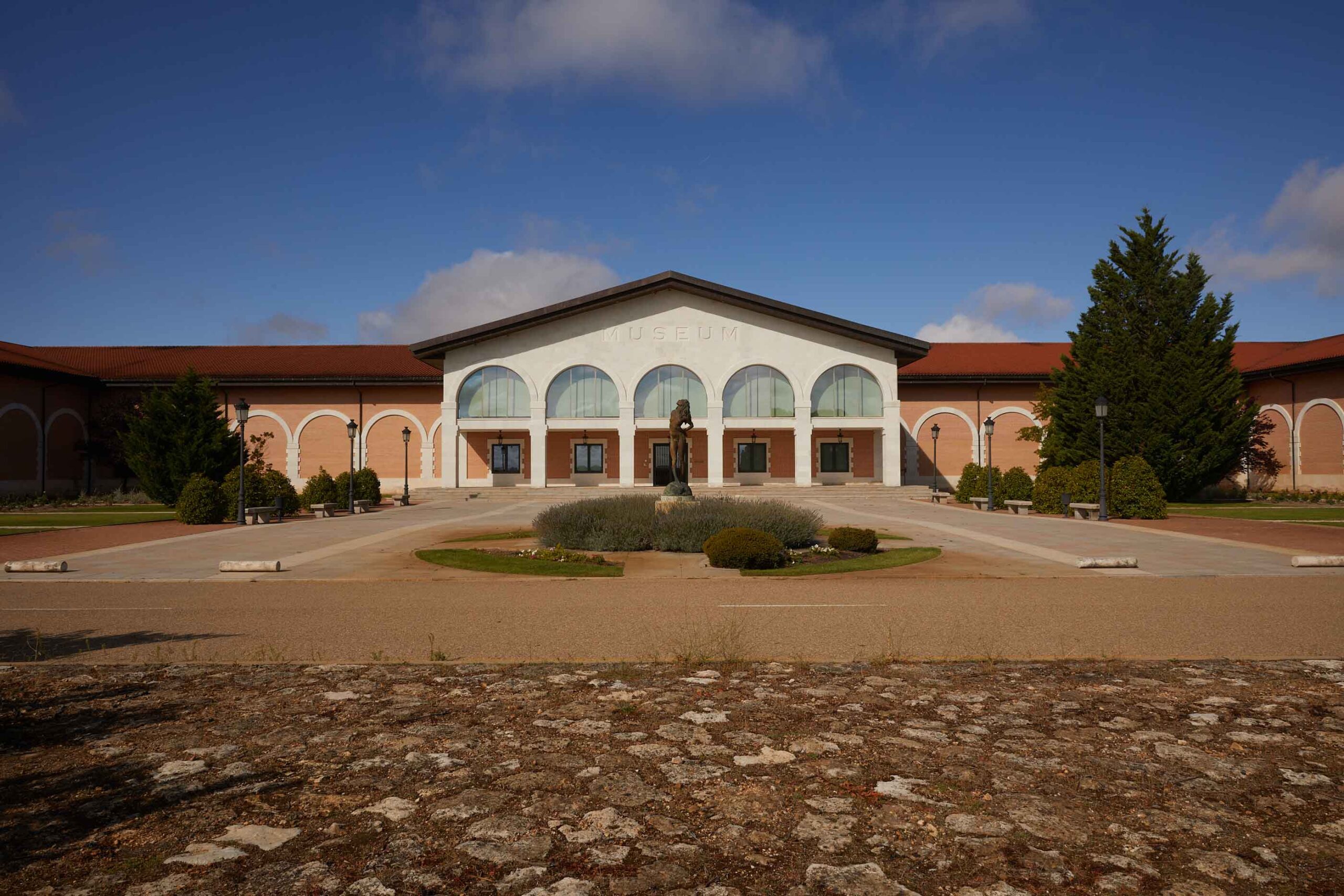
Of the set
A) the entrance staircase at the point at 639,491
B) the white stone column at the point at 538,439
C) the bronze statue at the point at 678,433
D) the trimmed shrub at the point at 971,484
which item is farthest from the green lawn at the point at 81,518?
the trimmed shrub at the point at 971,484

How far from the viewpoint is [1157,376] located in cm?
3278

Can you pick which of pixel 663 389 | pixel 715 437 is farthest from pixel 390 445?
pixel 715 437

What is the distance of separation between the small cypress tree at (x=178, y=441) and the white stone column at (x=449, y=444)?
13.0 metres

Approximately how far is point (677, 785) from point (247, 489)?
82.7ft

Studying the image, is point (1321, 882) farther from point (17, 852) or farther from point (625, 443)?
point (625, 443)

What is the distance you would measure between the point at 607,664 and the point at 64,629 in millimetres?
6036

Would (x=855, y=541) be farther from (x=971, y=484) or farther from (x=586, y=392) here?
(x=586, y=392)

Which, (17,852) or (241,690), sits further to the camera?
(241,690)

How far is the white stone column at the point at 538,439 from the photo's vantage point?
43031 millimetres

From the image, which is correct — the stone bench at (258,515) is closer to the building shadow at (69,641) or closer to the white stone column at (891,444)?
the building shadow at (69,641)

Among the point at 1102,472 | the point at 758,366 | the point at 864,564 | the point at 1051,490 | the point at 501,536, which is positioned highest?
the point at 758,366

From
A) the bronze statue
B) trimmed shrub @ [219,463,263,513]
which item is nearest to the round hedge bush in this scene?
the bronze statue

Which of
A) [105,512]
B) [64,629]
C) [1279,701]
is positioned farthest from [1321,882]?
[105,512]

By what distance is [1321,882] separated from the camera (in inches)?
111
